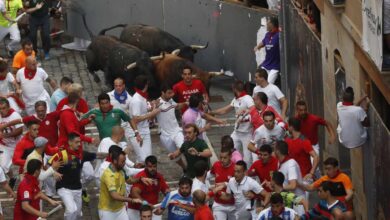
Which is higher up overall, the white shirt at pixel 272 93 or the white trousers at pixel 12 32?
the white shirt at pixel 272 93

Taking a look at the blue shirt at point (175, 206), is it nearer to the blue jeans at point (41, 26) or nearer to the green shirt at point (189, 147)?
the green shirt at point (189, 147)

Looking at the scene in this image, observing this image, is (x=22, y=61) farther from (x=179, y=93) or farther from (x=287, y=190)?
(x=287, y=190)

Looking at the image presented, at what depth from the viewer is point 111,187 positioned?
63.8 feet

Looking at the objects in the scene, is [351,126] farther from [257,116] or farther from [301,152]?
[257,116]

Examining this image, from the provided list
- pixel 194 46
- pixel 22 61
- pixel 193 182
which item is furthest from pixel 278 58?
pixel 193 182

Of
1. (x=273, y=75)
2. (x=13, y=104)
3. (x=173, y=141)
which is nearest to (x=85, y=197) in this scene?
(x=173, y=141)

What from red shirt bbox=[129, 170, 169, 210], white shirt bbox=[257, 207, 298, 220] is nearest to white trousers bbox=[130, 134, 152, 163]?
red shirt bbox=[129, 170, 169, 210]

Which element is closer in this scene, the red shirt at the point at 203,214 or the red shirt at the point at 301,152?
the red shirt at the point at 203,214

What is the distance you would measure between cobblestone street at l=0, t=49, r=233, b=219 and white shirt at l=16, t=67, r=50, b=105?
148cm

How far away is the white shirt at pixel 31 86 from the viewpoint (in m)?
24.2

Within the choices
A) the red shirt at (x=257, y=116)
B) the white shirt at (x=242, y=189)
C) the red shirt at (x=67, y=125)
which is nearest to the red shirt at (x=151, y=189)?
the white shirt at (x=242, y=189)

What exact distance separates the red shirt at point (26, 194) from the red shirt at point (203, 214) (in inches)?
93.5

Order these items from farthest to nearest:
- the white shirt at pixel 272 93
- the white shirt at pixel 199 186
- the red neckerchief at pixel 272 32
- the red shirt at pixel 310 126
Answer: the red neckerchief at pixel 272 32, the white shirt at pixel 272 93, the red shirt at pixel 310 126, the white shirt at pixel 199 186

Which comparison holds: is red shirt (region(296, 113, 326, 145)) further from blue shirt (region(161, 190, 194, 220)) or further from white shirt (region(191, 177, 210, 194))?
blue shirt (region(161, 190, 194, 220))
